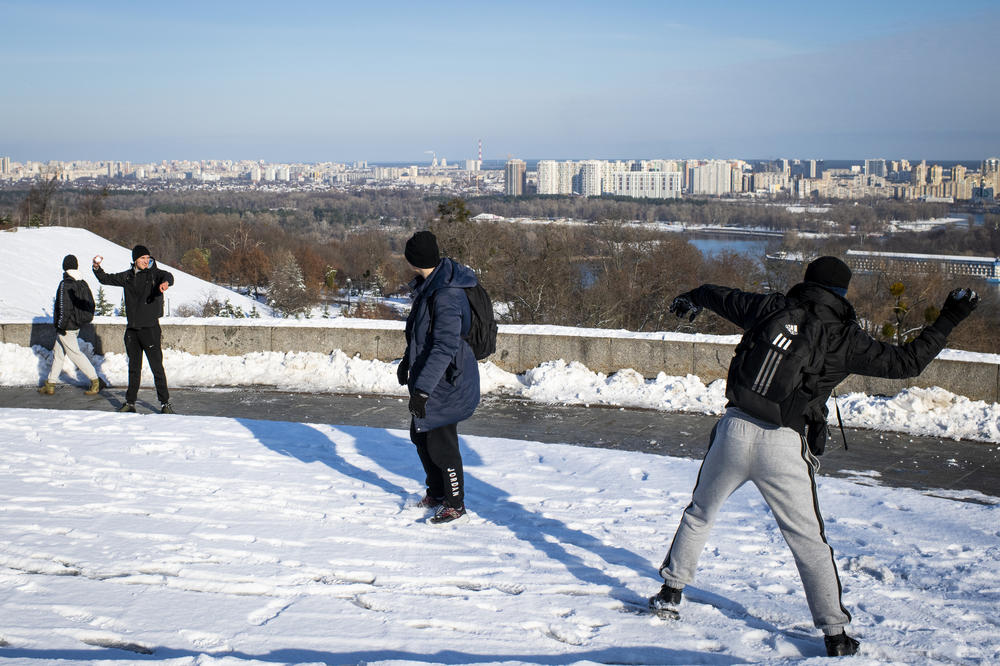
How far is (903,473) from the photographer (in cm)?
768

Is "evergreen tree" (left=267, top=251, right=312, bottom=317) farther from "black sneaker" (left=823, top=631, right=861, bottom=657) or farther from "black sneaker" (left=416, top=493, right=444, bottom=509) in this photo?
"black sneaker" (left=823, top=631, right=861, bottom=657)

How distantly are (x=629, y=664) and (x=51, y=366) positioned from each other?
9.83 m

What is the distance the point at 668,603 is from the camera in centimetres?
441

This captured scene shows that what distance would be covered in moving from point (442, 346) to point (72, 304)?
6.89 m

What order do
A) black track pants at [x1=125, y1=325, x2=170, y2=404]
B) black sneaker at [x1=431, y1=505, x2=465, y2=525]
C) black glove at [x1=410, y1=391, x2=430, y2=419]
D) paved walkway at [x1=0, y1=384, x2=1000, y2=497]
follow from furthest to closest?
black track pants at [x1=125, y1=325, x2=170, y2=404]
paved walkway at [x1=0, y1=384, x2=1000, y2=497]
black sneaker at [x1=431, y1=505, x2=465, y2=525]
black glove at [x1=410, y1=391, x2=430, y2=419]

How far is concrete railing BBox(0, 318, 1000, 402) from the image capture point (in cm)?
961

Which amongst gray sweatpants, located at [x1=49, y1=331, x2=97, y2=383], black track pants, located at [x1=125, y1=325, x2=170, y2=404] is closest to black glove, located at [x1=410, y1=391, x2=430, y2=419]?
black track pants, located at [x1=125, y1=325, x2=170, y2=404]

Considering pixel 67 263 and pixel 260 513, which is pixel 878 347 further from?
pixel 67 263

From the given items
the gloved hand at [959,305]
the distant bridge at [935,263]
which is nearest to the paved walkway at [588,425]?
the gloved hand at [959,305]

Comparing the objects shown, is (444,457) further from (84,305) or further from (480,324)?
(84,305)

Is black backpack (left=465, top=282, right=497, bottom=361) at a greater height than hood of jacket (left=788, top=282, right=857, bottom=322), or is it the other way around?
hood of jacket (left=788, top=282, right=857, bottom=322)

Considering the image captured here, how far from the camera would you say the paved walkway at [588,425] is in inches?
306

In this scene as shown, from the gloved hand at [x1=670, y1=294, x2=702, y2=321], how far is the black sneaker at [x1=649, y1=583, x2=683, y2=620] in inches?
55.3

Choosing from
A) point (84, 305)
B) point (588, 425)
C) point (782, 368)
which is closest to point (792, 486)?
point (782, 368)
